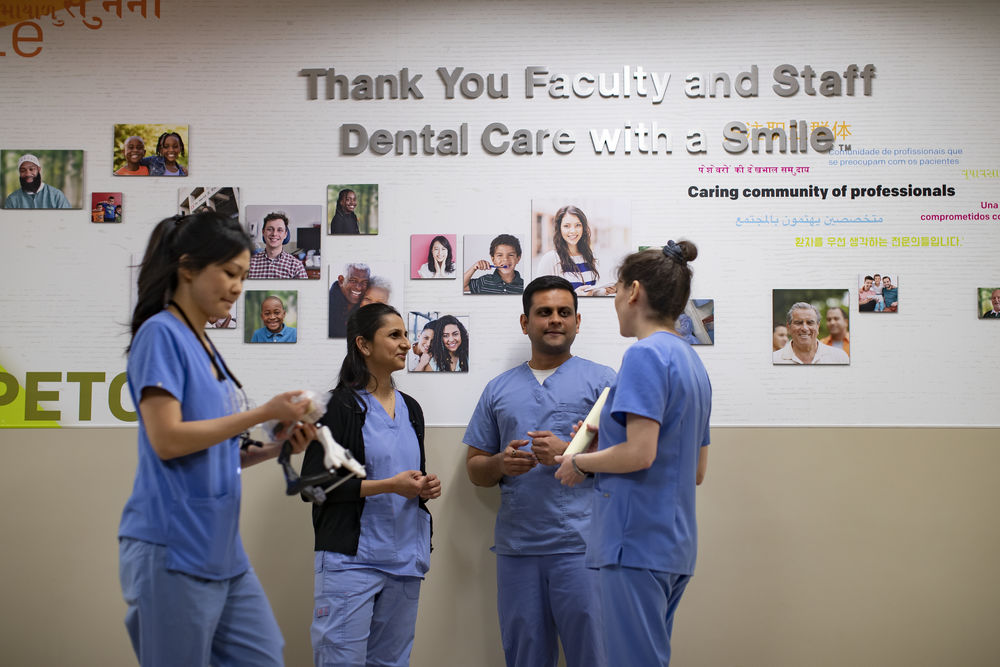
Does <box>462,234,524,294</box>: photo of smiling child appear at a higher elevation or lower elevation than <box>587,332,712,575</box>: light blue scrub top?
higher

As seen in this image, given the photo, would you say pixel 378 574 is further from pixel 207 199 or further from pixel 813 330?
pixel 813 330

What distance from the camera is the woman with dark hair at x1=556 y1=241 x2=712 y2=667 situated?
2273 mm

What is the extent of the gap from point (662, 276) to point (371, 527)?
1355 mm

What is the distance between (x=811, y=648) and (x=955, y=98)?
247 cm

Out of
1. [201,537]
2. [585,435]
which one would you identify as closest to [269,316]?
[585,435]

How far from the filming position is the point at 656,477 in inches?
91.7

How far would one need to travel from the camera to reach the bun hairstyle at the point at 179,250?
80.7 inches

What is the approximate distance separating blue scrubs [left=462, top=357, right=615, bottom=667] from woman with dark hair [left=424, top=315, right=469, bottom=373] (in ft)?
1.04

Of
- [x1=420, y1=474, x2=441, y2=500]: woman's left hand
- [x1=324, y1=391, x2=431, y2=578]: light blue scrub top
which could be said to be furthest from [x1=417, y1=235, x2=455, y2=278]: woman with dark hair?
[x1=420, y1=474, x2=441, y2=500]: woman's left hand

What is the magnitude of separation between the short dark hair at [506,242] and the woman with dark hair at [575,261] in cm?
11

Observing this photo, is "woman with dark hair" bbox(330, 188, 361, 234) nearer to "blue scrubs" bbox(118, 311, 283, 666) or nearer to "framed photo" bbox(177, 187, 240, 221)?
"framed photo" bbox(177, 187, 240, 221)

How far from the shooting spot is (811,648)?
3482 mm

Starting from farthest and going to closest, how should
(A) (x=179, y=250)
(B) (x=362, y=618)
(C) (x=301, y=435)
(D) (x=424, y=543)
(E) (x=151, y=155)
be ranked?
(E) (x=151, y=155)
(D) (x=424, y=543)
(B) (x=362, y=618)
(C) (x=301, y=435)
(A) (x=179, y=250)

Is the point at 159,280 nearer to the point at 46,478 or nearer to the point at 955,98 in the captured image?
the point at 46,478
